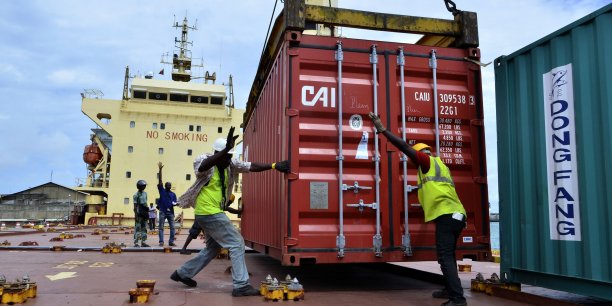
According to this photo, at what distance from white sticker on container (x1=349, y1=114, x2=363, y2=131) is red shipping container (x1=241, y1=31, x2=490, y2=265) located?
12 millimetres

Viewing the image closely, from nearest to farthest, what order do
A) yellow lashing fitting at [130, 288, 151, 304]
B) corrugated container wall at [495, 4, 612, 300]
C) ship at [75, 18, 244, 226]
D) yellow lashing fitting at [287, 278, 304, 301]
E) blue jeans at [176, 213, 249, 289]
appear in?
1. corrugated container wall at [495, 4, 612, 300]
2. yellow lashing fitting at [130, 288, 151, 304]
3. yellow lashing fitting at [287, 278, 304, 301]
4. blue jeans at [176, 213, 249, 289]
5. ship at [75, 18, 244, 226]

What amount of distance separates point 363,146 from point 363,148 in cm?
2

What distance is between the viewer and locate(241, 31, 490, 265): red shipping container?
534 cm

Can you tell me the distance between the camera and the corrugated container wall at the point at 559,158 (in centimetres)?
425

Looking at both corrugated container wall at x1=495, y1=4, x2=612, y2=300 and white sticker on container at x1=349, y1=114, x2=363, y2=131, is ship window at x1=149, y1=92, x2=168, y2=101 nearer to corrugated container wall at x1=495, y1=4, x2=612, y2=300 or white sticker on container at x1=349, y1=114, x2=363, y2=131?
white sticker on container at x1=349, y1=114, x2=363, y2=131

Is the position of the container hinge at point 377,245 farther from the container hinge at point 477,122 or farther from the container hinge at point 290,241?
the container hinge at point 477,122

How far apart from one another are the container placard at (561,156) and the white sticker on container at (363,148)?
191 cm

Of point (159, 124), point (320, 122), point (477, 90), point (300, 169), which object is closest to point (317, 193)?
point (300, 169)

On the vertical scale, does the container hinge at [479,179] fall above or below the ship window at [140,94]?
below

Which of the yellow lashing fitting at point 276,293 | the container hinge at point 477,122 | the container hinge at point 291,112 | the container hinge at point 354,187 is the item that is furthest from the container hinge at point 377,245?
the container hinge at point 477,122

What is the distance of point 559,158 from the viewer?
4.71m

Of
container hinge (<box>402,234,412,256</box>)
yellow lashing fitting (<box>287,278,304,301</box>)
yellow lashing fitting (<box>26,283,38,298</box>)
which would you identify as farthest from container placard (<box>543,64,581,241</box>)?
yellow lashing fitting (<box>26,283,38,298</box>)

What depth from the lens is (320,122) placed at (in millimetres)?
5520

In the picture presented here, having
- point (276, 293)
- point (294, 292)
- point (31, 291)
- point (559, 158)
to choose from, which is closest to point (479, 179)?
point (559, 158)
